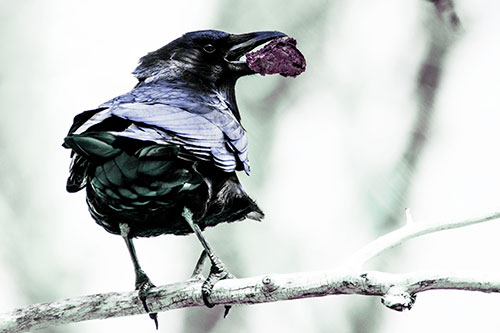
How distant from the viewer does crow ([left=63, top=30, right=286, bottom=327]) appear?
1079mm

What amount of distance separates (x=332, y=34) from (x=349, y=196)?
0.37m

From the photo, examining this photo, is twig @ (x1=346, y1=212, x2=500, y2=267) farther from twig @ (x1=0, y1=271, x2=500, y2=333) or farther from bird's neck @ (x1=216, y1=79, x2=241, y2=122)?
Answer: bird's neck @ (x1=216, y1=79, x2=241, y2=122)

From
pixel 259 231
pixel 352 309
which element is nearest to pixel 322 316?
pixel 352 309

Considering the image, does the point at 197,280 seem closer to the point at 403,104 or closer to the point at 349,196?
the point at 349,196

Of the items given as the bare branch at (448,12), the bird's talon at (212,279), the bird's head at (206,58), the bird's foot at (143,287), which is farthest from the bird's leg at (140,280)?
the bare branch at (448,12)

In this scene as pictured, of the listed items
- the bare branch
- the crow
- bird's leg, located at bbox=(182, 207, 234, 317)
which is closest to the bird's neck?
the crow

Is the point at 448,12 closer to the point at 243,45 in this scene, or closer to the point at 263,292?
the point at 243,45

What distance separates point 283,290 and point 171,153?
266 millimetres

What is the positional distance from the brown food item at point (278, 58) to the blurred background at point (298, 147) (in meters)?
0.34

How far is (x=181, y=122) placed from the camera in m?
1.13

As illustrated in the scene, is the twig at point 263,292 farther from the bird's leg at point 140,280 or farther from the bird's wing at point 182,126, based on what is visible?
the bird's wing at point 182,126

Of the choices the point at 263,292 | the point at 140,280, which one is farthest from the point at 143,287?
the point at 263,292

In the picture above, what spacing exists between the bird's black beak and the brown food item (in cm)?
3

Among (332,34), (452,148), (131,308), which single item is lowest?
(131,308)
